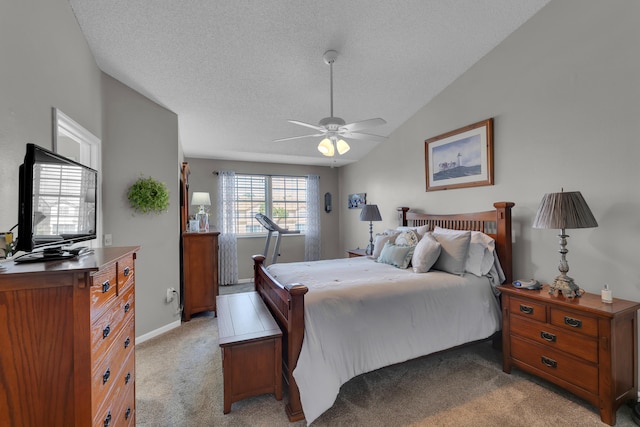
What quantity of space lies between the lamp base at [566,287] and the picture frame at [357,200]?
11.6ft

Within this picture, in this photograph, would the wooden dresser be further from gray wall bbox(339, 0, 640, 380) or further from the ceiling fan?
gray wall bbox(339, 0, 640, 380)

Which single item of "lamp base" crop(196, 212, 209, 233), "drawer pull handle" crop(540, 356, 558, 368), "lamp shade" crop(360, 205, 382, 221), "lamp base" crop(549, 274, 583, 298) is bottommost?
"drawer pull handle" crop(540, 356, 558, 368)

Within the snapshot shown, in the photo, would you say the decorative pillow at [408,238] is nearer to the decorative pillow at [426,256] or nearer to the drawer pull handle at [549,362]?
the decorative pillow at [426,256]

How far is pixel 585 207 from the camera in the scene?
7.22 feet

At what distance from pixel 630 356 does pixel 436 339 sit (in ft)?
4.30

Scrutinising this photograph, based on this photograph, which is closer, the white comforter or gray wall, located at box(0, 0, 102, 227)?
gray wall, located at box(0, 0, 102, 227)

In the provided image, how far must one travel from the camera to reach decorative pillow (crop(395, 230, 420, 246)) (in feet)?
11.1

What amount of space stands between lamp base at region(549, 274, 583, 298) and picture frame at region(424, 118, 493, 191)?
1214 mm

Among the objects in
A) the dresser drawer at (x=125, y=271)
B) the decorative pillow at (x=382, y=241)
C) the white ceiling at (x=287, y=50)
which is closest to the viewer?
the dresser drawer at (x=125, y=271)

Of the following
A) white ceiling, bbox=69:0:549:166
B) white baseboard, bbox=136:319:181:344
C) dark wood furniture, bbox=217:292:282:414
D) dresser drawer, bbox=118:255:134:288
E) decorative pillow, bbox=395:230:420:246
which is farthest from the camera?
decorative pillow, bbox=395:230:420:246

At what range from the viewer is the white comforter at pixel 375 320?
2.02 meters

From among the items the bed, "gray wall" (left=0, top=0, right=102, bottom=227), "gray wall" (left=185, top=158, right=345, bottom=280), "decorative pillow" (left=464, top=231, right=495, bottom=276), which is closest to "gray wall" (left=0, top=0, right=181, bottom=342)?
"gray wall" (left=0, top=0, right=102, bottom=227)

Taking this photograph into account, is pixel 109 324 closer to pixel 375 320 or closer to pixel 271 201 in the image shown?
pixel 375 320

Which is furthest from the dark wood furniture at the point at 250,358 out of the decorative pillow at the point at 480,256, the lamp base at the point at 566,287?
the lamp base at the point at 566,287
